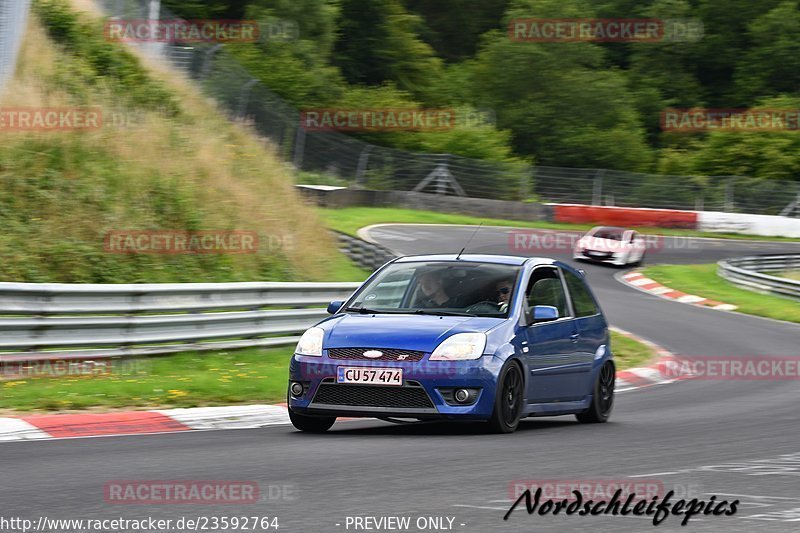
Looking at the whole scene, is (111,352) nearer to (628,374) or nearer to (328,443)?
(328,443)

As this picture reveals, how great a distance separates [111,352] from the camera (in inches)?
492

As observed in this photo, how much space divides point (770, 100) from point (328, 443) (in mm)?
60590

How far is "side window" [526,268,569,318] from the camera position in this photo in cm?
1025

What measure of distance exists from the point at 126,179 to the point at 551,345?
9.38 meters

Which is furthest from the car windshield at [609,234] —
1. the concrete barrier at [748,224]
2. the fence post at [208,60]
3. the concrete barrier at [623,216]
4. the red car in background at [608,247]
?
the fence post at [208,60]

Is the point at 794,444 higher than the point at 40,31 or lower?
lower

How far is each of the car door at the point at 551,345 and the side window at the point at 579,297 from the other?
0.17 m

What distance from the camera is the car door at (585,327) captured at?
10.8 metres

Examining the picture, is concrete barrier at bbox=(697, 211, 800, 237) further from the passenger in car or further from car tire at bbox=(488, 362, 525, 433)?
car tire at bbox=(488, 362, 525, 433)

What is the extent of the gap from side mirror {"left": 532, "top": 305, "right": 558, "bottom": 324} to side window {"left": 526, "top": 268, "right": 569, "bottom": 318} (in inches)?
8.7

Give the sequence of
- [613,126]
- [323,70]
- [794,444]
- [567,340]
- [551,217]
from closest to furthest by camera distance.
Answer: [794,444] < [567,340] < [551,217] < [323,70] < [613,126]

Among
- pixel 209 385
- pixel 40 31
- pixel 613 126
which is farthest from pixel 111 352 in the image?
pixel 613 126

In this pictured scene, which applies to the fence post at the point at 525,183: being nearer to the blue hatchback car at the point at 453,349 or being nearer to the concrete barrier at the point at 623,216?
the concrete barrier at the point at 623,216

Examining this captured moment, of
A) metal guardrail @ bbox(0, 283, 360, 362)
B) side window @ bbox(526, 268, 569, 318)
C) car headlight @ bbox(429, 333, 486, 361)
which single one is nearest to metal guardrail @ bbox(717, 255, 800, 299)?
metal guardrail @ bbox(0, 283, 360, 362)
